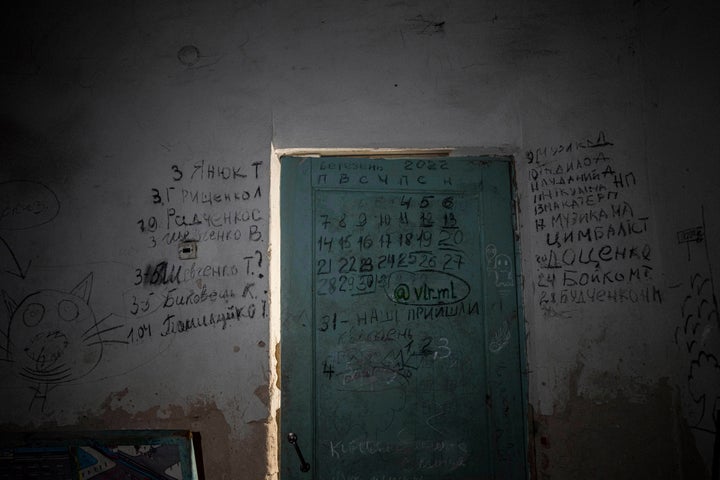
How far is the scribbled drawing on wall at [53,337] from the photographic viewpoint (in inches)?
90.7

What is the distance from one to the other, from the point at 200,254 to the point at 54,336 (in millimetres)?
972

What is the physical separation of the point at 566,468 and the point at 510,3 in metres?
2.87

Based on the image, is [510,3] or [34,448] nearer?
[34,448]

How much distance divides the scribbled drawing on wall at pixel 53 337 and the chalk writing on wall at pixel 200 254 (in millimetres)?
232

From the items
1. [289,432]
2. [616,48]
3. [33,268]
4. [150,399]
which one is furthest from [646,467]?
[33,268]

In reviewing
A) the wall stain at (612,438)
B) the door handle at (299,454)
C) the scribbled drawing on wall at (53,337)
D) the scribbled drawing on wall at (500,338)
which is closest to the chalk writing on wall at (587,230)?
the scribbled drawing on wall at (500,338)

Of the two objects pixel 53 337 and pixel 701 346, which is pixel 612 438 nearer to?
pixel 701 346

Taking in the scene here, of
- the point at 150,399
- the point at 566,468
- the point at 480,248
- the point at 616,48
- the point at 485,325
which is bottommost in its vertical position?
the point at 566,468

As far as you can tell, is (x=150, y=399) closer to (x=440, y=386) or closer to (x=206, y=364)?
(x=206, y=364)

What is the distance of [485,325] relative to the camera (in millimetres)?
2342

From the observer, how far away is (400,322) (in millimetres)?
2344

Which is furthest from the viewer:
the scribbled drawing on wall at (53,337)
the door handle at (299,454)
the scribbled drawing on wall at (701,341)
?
the scribbled drawing on wall at (53,337)

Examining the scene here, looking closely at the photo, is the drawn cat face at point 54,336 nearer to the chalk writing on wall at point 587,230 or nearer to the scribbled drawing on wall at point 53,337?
the scribbled drawing on wall at point 53,337

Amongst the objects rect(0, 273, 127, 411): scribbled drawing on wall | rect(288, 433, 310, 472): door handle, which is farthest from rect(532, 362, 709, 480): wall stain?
rect(0, 273, 127, 411): scribbled drawing on wall
